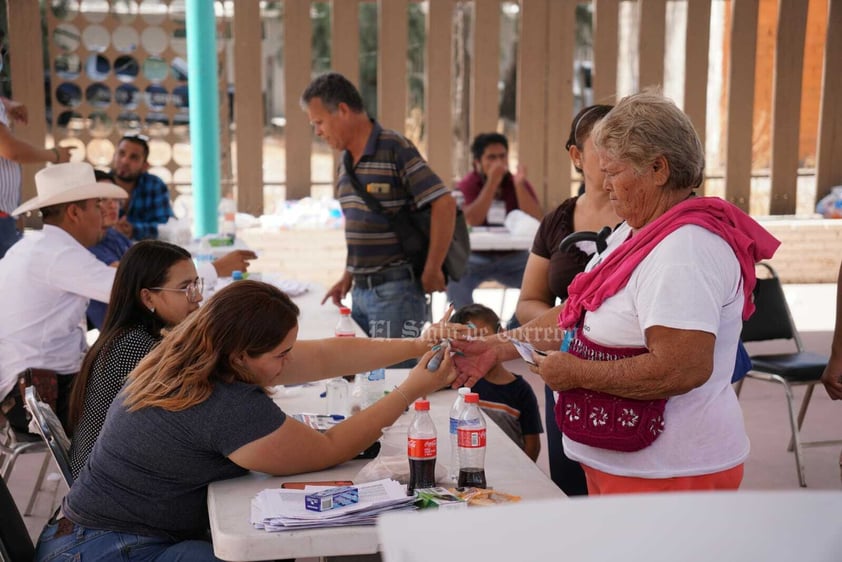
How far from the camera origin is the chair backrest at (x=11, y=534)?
251cm

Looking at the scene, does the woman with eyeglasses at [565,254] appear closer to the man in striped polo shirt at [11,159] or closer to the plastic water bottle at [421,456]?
the plastic water bottle at [421,456]

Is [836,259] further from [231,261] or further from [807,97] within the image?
[231,261]

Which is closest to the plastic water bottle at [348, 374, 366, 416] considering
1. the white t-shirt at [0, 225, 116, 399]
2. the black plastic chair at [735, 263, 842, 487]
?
the white t-shirt at [0, 225, 116, 399]

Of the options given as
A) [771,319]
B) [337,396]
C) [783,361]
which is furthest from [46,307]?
[771,319]

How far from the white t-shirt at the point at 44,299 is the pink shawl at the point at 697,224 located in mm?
2343

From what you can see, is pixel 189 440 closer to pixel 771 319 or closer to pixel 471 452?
pixel 471 452

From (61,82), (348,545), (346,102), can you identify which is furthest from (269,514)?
(61,82)

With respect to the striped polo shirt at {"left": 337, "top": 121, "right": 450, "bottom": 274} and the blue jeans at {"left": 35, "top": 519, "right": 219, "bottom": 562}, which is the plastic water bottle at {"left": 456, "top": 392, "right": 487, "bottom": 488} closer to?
the blue jeans at {"left": 35, "top": 519, "right": 219, "bottom": 562}

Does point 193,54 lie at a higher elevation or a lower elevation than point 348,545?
higher

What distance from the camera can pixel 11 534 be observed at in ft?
8.32

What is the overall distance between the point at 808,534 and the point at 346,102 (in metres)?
3.93

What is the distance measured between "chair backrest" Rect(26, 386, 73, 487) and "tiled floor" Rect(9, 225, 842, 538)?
1420mm

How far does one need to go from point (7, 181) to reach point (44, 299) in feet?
6.23

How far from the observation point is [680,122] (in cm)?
229
